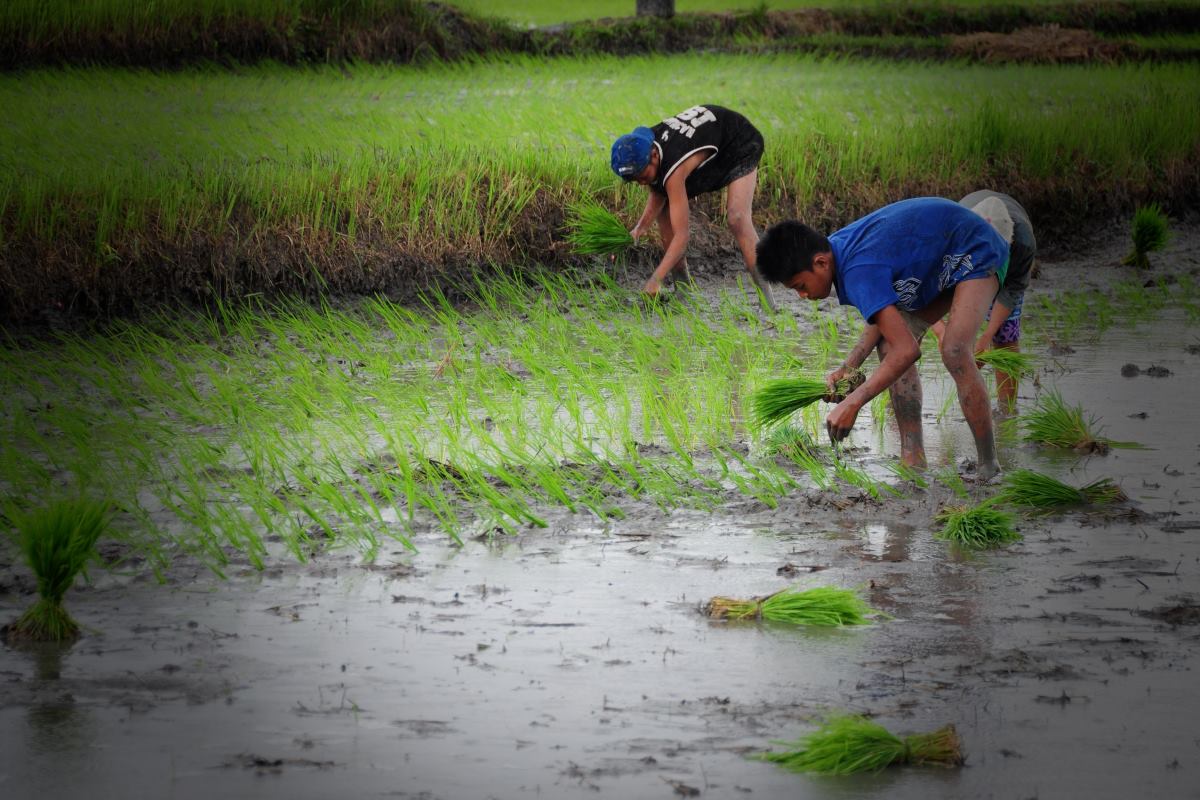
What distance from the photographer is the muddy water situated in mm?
2326

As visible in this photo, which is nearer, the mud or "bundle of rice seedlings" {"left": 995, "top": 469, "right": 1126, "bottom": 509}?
the mud

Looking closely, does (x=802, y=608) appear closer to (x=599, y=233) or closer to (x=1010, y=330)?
(x=1010, y=330)

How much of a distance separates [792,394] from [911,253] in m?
0.65

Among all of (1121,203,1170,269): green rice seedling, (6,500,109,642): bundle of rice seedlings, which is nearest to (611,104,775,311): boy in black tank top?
(1121,203,1170,269): green rice seedling

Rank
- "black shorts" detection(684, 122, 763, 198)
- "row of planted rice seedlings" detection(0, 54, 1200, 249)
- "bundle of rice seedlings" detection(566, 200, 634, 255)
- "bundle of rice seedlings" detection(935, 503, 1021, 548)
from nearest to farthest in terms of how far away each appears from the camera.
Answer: "bundle of rice seedlings" detection(935, 503, 1021, 548) → "black shorts" detection(684, 122, 763, 198) → "bundle of rice seedlings" detection(566, 200, 634, 255) → "row of planted rice seedlings" detection(0, 54, 1200, 249)

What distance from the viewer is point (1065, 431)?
450 centimetres

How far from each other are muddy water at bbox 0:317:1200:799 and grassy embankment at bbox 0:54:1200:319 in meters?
3.34

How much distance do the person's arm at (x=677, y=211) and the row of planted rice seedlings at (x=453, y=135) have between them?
4.64 feet

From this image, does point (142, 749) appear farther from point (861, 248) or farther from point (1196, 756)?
point (861, 248)

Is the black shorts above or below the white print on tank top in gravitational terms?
below

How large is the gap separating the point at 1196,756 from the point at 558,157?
19.0 ft

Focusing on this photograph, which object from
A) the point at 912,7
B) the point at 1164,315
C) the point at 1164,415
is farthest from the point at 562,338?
the point at 912,7

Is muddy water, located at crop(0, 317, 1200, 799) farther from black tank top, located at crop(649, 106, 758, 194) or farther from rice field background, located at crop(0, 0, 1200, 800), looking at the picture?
black tank top, located at crop(649, 106, 758, 194)

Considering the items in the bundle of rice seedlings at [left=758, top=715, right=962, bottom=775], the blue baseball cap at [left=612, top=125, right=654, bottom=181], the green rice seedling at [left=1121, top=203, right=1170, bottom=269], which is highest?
the blue baseball cap at [left=612, top=125, right=654, bottom=181]
